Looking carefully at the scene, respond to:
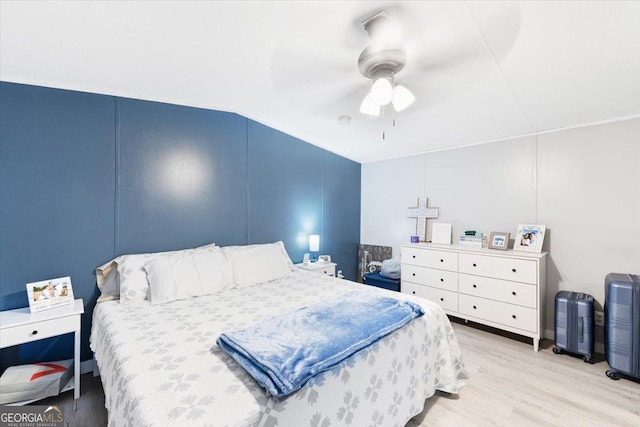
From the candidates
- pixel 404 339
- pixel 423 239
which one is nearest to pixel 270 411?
pixel 404 339

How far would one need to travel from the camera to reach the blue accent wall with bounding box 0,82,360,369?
78.7 inches

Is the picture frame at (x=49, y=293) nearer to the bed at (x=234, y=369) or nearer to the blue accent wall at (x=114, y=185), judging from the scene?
the blue accent wall at (x=114, y=185)

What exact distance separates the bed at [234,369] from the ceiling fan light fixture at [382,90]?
4.67 feet

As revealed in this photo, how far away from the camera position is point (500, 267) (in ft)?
9.04

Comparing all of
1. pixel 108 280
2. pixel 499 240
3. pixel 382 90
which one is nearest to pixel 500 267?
pixel 499 240

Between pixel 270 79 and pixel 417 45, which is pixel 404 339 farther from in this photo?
pixel 270 79

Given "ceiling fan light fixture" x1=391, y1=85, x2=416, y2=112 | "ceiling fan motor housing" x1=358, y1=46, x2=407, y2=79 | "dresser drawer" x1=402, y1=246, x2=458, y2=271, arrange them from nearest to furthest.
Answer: "ceiling fan motor housing" x1=358, y1=46, x2=407, y2=79 → "ceiling fan light fixture" x1=391, y1=85, x2=416, y2=112 → "dresser drawer" x1=402, y1=246, x2=458, y2=271

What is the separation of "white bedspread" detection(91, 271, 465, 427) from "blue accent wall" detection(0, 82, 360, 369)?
2.06ft

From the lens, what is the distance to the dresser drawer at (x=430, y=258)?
310cm

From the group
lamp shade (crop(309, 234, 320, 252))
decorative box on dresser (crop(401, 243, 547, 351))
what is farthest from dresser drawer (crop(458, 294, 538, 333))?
lamp shade (crop(309, 234, 320, 252))

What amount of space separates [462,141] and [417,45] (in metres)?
1.93

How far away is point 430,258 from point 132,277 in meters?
3.03

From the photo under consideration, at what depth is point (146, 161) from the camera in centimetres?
249

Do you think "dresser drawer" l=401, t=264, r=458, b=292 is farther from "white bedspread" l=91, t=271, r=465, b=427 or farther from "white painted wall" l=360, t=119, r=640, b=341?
"white bedspread" l=91, t=271, r=465, b=427
